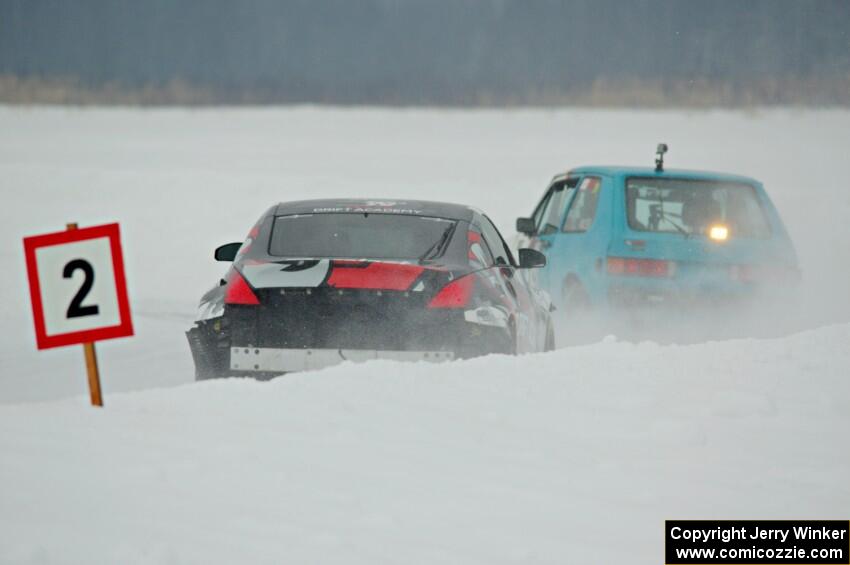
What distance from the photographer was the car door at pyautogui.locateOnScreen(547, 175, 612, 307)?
37.0 feet

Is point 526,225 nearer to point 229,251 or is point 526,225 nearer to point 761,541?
point 229,251

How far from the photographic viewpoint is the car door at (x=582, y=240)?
1129 centimetres

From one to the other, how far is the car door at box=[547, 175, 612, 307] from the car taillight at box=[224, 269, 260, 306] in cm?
429

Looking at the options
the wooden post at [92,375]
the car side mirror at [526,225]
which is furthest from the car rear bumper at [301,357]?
the car side mirror at [526,225]

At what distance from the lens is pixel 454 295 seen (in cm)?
747

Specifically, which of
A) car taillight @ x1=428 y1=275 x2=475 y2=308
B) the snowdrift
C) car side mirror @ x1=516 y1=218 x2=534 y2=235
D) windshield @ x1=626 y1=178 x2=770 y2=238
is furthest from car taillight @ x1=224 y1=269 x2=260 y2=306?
car side mirror @ x1=516 y1=218 x2=534 y2=235

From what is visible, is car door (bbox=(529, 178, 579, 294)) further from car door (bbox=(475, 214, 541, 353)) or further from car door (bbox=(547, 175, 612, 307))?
car door (bbox=(475, 214, 541, 353))

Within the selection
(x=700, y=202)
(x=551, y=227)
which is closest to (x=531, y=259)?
(x=700, y=202)

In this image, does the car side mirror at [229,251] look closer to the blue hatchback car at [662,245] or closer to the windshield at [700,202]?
the blue hatchback car at [662,245]

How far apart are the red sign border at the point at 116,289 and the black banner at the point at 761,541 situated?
2737 mm

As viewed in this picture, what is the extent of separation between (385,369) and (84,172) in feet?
137

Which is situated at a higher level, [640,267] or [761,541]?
[640,267]

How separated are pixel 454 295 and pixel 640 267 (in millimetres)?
3852

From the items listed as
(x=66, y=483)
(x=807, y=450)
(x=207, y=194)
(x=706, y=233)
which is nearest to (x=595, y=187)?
(x=706, y=233)
